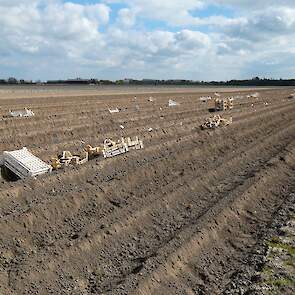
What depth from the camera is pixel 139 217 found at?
406 inches

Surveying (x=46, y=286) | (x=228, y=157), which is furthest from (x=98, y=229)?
(x=228, y=157)

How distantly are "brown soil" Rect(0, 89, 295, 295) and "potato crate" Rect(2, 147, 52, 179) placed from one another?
0.41 meters

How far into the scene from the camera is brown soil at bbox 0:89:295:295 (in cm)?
788

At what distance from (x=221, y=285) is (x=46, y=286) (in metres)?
2.93

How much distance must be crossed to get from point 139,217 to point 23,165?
167 inches

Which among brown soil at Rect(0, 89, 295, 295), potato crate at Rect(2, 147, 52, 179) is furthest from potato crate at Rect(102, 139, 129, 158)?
potato crate at Rect(2, 147, 52, 179)

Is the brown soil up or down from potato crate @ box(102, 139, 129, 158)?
down

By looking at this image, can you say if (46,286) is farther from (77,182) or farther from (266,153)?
(266,153)

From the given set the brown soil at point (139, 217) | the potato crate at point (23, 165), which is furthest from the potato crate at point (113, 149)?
the potato crate at point (23, 165)

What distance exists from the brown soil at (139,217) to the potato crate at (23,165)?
410 millimetres

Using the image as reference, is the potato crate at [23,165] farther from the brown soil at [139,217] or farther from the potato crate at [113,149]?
the potato crate at [113,149]

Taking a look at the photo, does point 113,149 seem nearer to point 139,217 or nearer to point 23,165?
point 23,165

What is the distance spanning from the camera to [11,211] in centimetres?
1029

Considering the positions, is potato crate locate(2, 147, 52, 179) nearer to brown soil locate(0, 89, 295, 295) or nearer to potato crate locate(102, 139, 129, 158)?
brown soil locate(0, 89, 295, 295)
